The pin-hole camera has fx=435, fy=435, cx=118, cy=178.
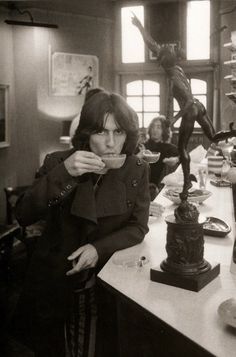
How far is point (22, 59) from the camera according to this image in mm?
7180

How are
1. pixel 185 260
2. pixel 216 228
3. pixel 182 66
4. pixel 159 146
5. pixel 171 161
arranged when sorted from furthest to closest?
pixel 182 66, pixel 159 146, pixel 171 161, pixel 216 228, pixel 185 260

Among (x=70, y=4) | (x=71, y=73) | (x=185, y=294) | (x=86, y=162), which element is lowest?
(x=185, y=294)

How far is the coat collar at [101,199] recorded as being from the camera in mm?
1823

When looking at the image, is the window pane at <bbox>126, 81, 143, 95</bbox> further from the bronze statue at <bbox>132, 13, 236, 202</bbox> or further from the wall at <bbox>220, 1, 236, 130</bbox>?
the bronze statue at <bbox>132, 13, 236, 202</bbox>

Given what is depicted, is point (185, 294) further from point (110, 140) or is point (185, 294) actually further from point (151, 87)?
point (151, 87)

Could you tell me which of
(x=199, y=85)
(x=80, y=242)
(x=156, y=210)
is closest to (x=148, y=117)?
(x=199, y=85)

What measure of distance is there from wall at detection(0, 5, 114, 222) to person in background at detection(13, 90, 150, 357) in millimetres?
5152

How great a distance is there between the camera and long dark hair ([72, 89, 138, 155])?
1874 mm

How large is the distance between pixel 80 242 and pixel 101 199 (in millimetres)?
206

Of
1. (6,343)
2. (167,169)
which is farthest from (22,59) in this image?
(6,343)

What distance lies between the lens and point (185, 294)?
1.43 metres

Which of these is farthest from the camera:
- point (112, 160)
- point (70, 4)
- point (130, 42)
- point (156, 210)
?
point (130, 42)

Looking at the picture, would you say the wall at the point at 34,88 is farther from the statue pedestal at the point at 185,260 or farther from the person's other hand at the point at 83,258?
the statue pedestal at the point at 185,260

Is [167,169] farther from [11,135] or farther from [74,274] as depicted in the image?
[74,274]
